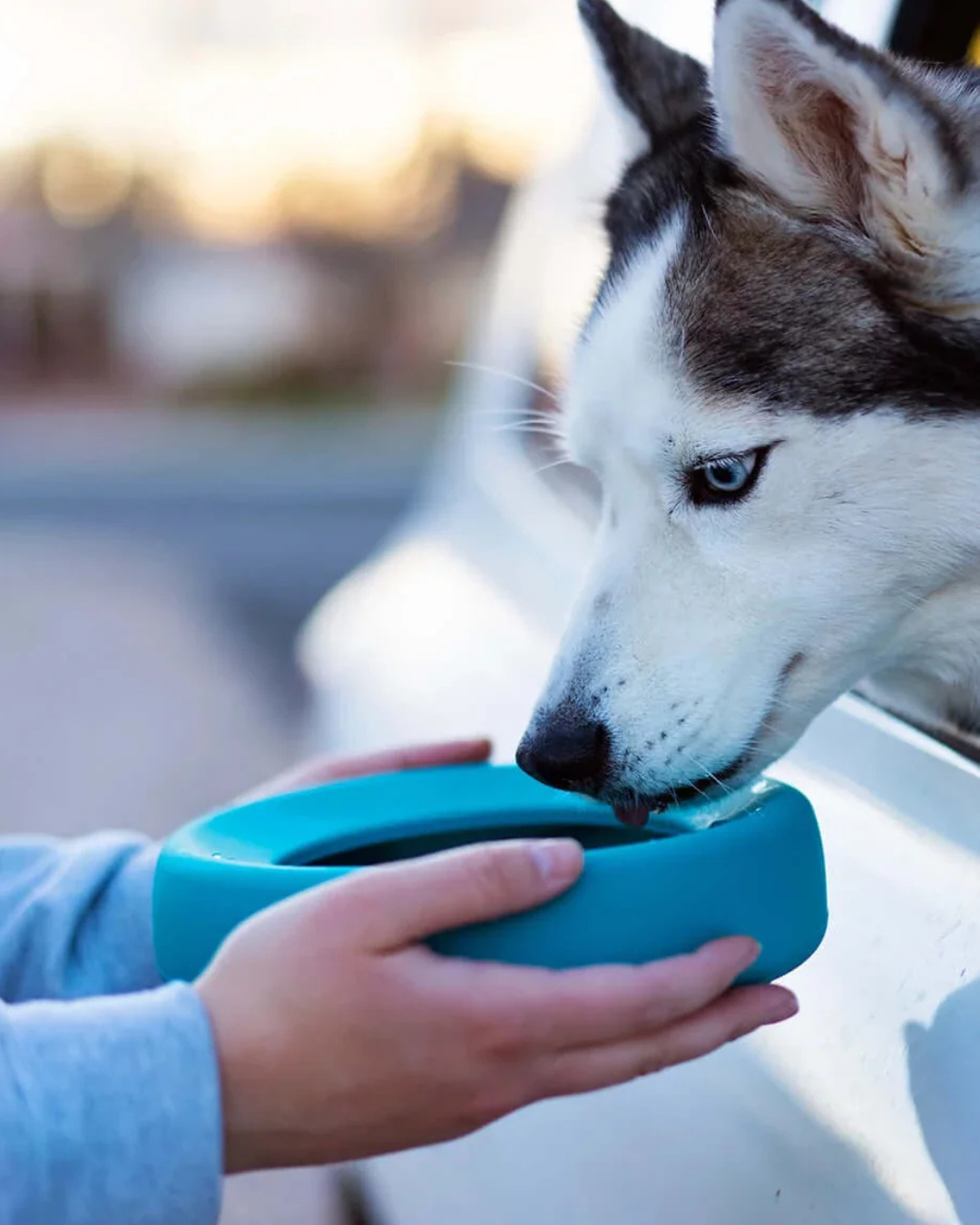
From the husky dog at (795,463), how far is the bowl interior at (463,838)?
0.20ft

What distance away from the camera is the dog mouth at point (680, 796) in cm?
136

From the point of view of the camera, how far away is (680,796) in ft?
4.51

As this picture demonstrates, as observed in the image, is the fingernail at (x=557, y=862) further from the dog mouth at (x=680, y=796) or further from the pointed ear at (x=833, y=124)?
the pointed ear at (x=833, y=124)

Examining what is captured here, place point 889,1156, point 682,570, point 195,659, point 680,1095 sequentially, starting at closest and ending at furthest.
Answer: point 889,1156 → point 680,1095 → point 682,570 → point 195,659

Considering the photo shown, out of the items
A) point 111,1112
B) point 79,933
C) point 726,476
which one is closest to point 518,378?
point 726,476

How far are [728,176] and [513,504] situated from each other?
85 cm

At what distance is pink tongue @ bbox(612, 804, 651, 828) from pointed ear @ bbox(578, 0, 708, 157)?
820mm

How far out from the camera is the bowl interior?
1397 millimetres

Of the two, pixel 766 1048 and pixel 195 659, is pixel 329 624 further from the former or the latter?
pixel 195 659

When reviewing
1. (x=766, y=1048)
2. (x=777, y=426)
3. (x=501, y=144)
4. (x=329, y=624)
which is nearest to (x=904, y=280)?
(x=777, y=426)

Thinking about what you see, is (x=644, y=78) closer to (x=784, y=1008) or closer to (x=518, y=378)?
(x=518, y=378)

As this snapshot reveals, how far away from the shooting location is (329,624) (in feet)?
9.29

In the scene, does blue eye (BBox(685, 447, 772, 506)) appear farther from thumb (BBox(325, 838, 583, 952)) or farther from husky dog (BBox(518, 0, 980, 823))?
thumb (BBox(325, 838, 583, 952))

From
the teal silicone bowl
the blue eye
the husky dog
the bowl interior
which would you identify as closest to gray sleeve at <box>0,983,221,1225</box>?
the teal silicone bowl
